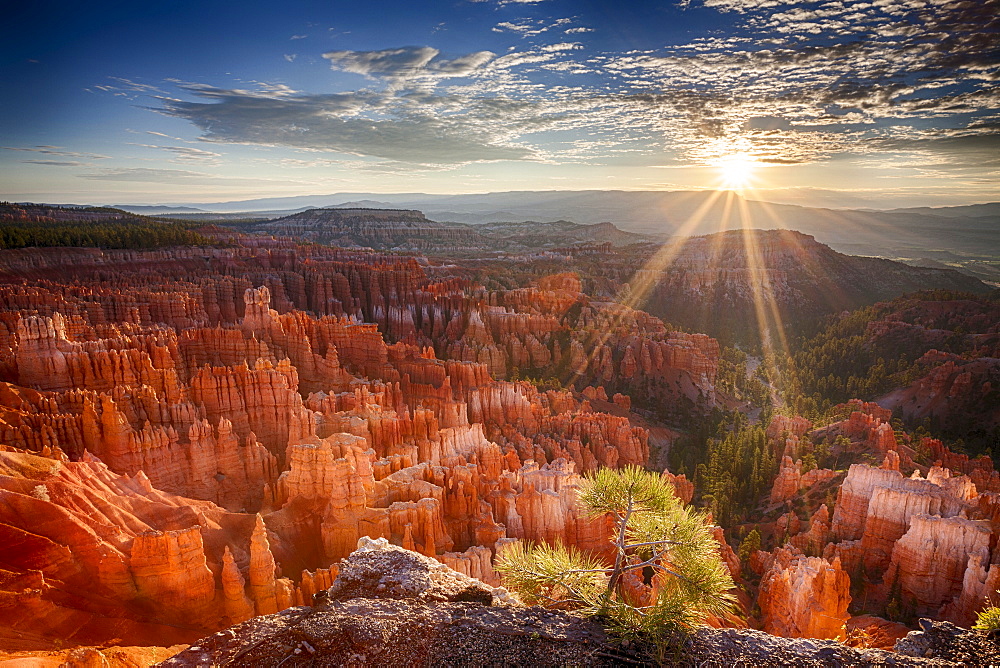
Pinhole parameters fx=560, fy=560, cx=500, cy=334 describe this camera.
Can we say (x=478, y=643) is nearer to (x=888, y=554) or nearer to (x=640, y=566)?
(x=640, y=566)

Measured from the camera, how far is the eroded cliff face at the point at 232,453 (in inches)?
436

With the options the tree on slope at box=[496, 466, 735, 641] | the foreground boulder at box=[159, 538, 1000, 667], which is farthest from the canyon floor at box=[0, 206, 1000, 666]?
the tree on slope at box=[496, 466, 735, 641]

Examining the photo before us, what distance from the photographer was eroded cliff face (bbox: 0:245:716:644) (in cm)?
1106

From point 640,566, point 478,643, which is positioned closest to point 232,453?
point 478,643

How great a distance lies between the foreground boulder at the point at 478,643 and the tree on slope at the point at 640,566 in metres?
0.31

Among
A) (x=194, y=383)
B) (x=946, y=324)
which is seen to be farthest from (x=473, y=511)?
(x=946, y=324)

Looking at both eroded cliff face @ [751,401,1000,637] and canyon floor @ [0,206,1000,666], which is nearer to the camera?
canyon floor @ [0,206,1000,666]

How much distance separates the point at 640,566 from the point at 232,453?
56.4 ft

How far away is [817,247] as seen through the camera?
344 ft

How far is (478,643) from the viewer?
20.4ft

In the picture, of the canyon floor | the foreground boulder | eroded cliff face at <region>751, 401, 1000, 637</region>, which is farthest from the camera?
eroded cliff face at <region>751, 401, 1000, 637</region>

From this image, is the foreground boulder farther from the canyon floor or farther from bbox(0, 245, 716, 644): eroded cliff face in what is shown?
bbox(0, 245, 716, 644): eroded cliff face

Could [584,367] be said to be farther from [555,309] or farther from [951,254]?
[951,254]

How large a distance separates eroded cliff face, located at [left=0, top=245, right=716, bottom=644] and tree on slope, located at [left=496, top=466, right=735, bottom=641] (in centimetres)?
726
